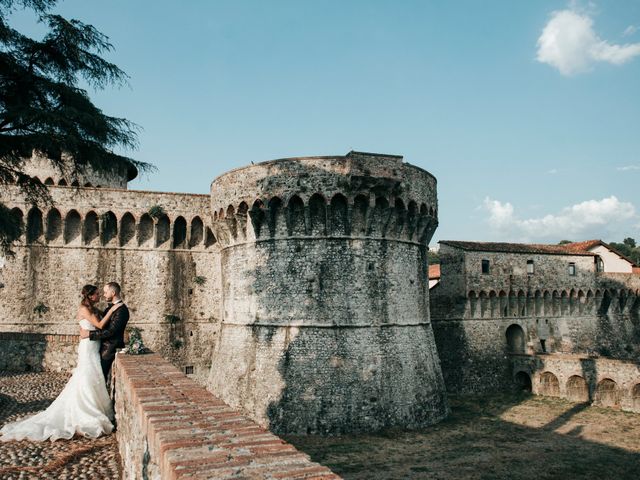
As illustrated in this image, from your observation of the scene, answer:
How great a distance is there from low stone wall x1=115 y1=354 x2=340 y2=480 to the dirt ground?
956 cm

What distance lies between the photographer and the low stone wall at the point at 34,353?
19438 millimetres

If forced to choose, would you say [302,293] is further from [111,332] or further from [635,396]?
[635,396]

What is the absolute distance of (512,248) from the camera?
29484 millimetres

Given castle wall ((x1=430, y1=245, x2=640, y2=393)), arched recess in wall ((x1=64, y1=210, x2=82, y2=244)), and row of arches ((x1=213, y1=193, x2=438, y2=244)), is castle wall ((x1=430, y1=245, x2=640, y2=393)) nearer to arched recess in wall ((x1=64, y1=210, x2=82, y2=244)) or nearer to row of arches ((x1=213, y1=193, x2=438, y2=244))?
row of arches ((x1=213, y1=193, x2=438, y2=244))

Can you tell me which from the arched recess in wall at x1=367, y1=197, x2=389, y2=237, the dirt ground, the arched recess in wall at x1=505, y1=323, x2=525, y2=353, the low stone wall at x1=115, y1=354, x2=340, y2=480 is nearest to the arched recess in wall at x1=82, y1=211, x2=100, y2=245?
the arched recess in wall at x1=367, y1=197, x2=389, y2=237

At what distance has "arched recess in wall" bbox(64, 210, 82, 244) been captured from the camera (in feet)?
74.8

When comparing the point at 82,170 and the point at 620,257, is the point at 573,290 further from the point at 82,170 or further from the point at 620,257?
the point at 82,170

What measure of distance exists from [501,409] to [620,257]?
20400mm

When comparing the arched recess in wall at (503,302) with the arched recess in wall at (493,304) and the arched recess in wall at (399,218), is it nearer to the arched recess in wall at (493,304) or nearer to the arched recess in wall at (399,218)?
the arched recess in wall at (493,304)

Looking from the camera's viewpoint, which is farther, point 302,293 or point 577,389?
point 577,389

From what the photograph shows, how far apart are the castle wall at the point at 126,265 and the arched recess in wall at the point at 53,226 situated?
44 mm

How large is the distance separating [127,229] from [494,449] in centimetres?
1959

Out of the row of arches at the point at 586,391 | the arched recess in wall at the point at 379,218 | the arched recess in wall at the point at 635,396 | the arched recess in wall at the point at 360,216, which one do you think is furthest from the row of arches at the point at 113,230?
the arched recess in wall at the point at 635,396

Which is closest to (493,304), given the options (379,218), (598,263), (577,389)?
(577,389)
